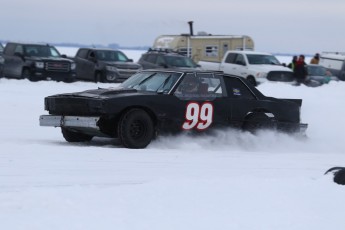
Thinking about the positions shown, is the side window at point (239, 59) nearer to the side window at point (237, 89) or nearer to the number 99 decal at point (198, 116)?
the side window at point (237, 89)

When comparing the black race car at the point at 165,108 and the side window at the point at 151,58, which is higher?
the black race car at the point at 165,108

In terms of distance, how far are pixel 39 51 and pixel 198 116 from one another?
17.0 metres

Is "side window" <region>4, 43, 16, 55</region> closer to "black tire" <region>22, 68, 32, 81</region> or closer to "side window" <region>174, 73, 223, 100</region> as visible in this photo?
"black tire" <region>22, 68, 32, 81</region>

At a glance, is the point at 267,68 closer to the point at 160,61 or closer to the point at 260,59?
the point at 260,59

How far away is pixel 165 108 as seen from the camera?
1124cm

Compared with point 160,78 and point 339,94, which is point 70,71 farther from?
point 160,78

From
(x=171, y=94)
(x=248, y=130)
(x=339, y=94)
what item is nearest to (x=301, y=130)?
(x=248, y=130)

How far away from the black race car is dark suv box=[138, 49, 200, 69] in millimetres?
16335

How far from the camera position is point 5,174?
818cm

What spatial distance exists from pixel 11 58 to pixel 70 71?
95.8 inches

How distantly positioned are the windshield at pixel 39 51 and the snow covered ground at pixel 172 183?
1344 cm

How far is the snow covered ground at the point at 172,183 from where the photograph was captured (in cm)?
621

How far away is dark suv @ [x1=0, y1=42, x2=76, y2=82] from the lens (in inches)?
1035

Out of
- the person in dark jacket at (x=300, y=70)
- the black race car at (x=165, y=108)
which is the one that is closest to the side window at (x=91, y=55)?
the person in dark jacket at (x=300, y=70)
